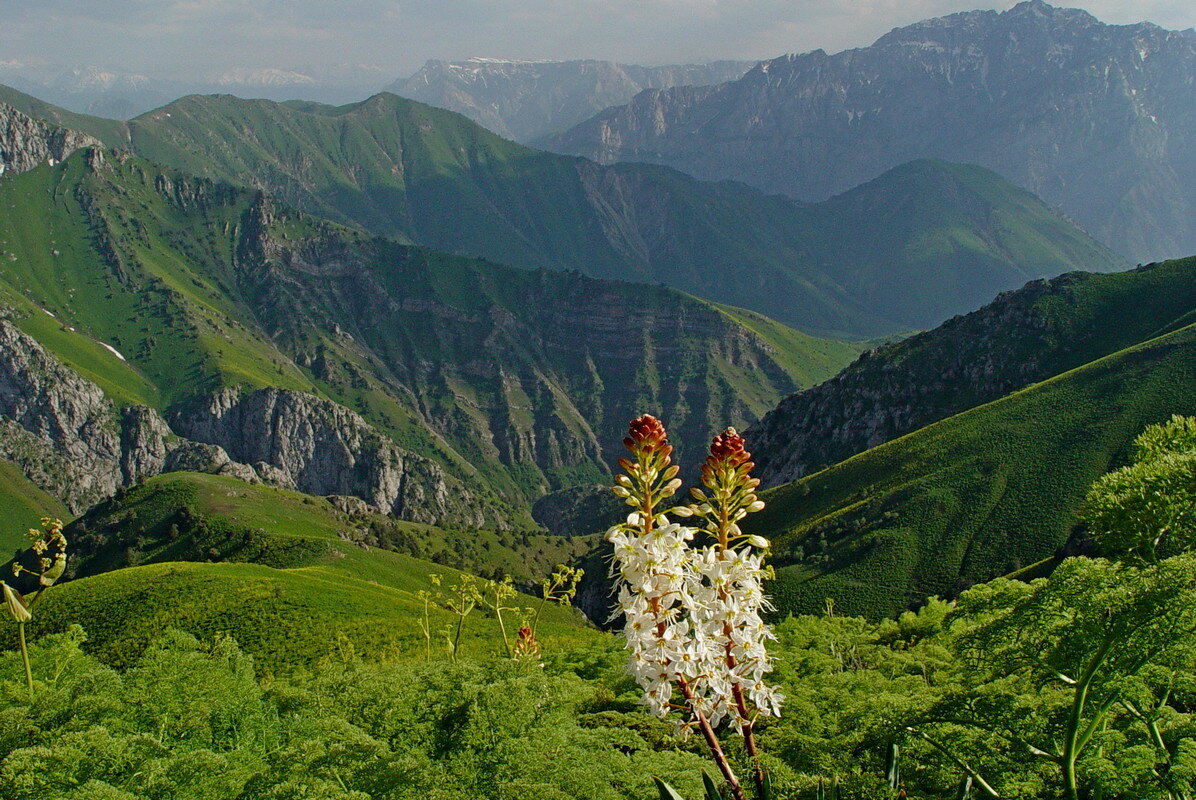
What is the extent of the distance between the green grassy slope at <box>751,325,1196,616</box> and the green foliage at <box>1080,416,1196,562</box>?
93.0 meters

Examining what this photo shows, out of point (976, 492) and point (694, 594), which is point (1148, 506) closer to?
point (694, 594)

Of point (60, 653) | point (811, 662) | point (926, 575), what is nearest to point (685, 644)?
point (811, 662)

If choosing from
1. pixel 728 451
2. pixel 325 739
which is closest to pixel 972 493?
pixel 325 739

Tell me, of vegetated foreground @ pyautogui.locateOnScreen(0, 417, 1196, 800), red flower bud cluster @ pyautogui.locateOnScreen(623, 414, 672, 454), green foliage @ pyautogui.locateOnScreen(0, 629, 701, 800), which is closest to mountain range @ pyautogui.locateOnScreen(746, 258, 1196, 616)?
vegetated foreground @ pyautogui.locateOnScreen(0, 417, 1196, 800)

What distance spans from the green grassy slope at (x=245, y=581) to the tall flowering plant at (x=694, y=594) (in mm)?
47459

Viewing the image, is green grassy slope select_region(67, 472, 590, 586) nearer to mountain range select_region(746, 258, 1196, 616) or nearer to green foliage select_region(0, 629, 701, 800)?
mountain range select_region(746, 258, 1196, 616)

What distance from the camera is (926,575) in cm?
11175

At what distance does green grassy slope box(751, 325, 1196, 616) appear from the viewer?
111 metres

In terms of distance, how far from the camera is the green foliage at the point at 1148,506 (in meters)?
18.7

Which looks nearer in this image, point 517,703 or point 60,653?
point 517,703

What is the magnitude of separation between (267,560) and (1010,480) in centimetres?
13179

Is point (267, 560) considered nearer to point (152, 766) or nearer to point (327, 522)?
point (327, 522)

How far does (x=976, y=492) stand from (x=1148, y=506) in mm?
114497

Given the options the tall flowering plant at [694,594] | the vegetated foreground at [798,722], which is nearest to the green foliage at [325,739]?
the vegetated foreground at [798,722]
